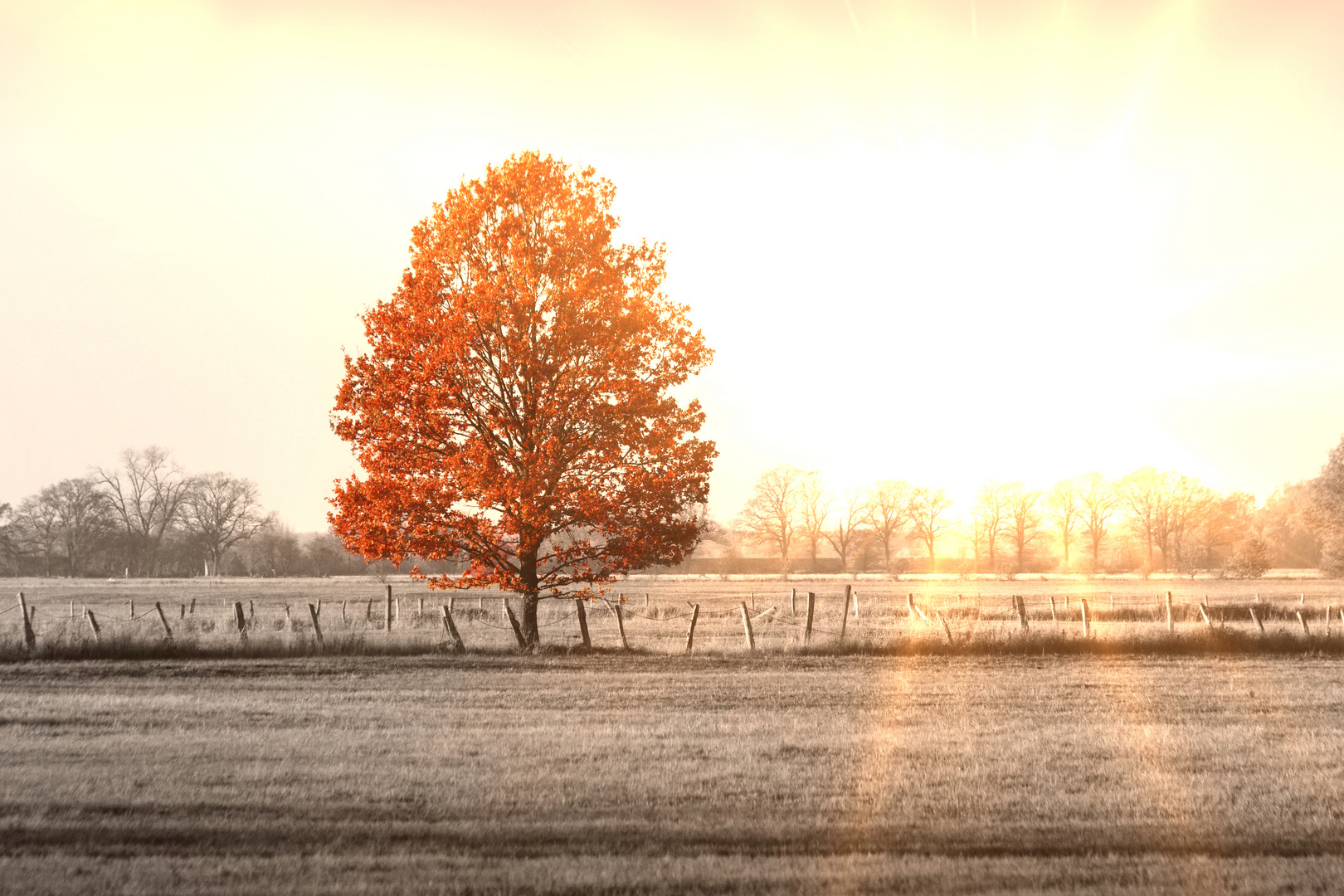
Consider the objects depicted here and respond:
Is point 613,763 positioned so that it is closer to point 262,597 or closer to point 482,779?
point 482,779

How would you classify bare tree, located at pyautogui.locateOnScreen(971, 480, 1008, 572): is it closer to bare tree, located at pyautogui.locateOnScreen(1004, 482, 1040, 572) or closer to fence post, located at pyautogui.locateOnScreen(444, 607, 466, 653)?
bare tree, located at pyautogui.locateOnScreen(1004, 482, 1040, 572)

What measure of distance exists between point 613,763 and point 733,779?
1687 millimetres

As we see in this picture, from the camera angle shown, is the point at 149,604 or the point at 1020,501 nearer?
the point at 149,604

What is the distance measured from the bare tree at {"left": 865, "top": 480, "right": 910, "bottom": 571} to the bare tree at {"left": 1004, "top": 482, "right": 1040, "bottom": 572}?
474 inches

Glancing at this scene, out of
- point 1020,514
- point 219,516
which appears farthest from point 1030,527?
point 219,516

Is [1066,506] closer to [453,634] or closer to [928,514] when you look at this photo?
[928,514]

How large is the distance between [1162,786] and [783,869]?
18.5 feet

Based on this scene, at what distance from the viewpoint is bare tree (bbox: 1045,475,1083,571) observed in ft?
399

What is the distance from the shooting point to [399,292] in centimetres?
2702

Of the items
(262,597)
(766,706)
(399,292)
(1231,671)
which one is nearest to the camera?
(766,706)

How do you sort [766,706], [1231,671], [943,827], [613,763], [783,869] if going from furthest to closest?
[1231,671], [766,706], [613,763], [943,827], [783,869]

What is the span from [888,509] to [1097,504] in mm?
23936

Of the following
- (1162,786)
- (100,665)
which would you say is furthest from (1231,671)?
(100,665)

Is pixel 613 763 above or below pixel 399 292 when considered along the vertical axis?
below
